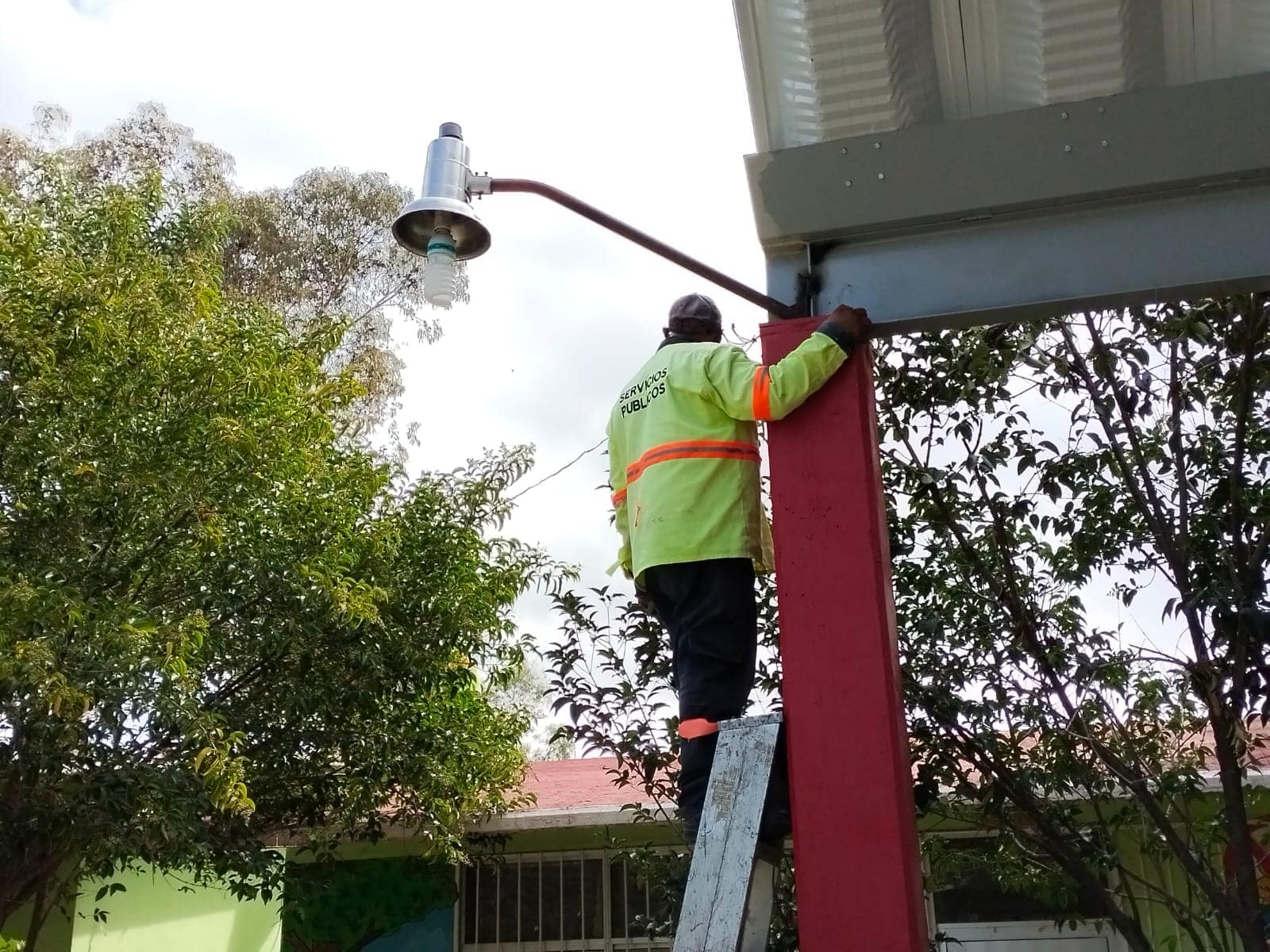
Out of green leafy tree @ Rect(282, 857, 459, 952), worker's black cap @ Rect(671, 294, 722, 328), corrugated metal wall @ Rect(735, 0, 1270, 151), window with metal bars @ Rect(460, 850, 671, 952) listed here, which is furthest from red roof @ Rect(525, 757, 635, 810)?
corrugated metal wall @ Rect(735, 0, 1270, 151)

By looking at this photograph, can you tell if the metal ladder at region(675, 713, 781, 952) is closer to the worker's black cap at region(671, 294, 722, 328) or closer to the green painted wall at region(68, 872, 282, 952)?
the worker's black cap at region(671, 294, 722, 328)

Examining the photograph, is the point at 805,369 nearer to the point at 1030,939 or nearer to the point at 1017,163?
the point at 1017,163

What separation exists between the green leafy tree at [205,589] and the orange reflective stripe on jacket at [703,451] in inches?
158

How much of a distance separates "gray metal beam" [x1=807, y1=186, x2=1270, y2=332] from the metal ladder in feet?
3.21

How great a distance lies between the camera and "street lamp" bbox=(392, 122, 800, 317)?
2.84m

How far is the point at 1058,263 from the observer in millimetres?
2525

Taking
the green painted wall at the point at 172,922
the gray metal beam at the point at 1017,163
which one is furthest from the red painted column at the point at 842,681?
the green painted wall at the point at 172,922

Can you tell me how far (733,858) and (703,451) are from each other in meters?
1.06

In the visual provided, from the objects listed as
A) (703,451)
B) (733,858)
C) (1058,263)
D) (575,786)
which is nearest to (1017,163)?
(1058,263)

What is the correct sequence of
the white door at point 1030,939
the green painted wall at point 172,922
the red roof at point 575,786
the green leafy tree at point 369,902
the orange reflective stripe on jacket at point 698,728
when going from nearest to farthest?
the orange reflective stripe on jacket at point 698,728 → the white door at point 1030,939 → the red roof at point 575,786 → the green painted wall at point 172,922 → the green leafy tree at point 369,902

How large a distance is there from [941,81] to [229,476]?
18.6 feet

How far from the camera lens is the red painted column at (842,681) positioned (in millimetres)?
2236

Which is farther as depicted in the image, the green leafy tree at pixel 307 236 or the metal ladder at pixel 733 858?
the green leafy tree at pixel 307 236

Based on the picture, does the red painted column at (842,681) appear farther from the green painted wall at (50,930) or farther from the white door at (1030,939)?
the green painted wall at (50,930)
